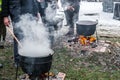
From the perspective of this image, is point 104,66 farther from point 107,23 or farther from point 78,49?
point 107,23

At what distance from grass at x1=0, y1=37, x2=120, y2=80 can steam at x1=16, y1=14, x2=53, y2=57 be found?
67 cm

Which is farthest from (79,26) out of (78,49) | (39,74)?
(39,74)

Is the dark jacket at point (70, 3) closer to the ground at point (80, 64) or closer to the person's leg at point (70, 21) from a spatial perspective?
the person's leg at point (70, 21)

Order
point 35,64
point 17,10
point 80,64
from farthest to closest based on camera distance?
point 80,64, point 17,10, point 35,64

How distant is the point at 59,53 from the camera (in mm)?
8258

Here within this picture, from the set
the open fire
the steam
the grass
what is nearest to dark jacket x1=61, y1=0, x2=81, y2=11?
the open fire

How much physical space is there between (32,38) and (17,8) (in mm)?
933

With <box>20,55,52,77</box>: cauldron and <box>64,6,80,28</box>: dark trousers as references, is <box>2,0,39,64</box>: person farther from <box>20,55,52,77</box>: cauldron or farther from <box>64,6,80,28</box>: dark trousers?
<box>64,6,80,28</box>: dark trousers

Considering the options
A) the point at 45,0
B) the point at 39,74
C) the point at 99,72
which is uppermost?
the point at 45,0

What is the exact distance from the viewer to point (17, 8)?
659cm

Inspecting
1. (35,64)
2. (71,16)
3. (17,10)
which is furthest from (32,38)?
(71,16)

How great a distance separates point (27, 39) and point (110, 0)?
1070 centimetres

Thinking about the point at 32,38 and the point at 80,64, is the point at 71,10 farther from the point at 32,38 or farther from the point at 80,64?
the point at 32,38

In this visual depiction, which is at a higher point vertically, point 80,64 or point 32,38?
point 32,38
